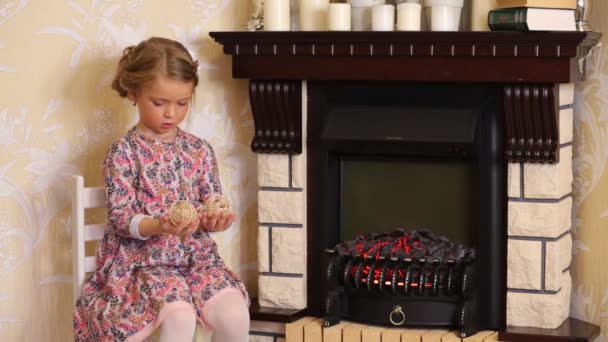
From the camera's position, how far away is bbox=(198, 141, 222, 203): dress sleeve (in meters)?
2.94

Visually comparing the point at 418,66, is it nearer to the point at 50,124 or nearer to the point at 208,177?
the point at 208,177

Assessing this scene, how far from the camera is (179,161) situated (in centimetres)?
291

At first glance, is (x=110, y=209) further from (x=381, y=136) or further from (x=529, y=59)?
(x=529, y=59)

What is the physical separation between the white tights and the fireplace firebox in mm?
447

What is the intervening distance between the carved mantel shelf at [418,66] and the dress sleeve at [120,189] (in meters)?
0.51

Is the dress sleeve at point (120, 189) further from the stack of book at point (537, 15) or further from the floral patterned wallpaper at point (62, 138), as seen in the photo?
the stack of book at point (537, 15)

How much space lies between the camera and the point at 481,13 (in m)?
3.03

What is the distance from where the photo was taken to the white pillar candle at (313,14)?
10.4ft

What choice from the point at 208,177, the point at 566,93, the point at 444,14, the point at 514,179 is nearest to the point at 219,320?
the point at 208,177

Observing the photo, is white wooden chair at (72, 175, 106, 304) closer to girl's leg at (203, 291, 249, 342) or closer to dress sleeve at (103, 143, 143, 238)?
dress sleeve at (103, 143, 143, 238)

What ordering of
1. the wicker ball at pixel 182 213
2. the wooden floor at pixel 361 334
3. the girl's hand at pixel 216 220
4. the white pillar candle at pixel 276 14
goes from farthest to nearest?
the white pillar candle at pixel 276 14 → the wooden floor at pixel 361 334 → the girl's hand at pixel 216 220 → the wicker ball at pixel 182 213

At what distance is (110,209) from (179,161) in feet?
0.73

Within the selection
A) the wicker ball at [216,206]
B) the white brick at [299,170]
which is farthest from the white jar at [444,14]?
the wicker ball at [216,206]

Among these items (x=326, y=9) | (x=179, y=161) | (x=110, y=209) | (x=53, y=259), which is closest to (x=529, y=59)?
(x=326, y=9)
